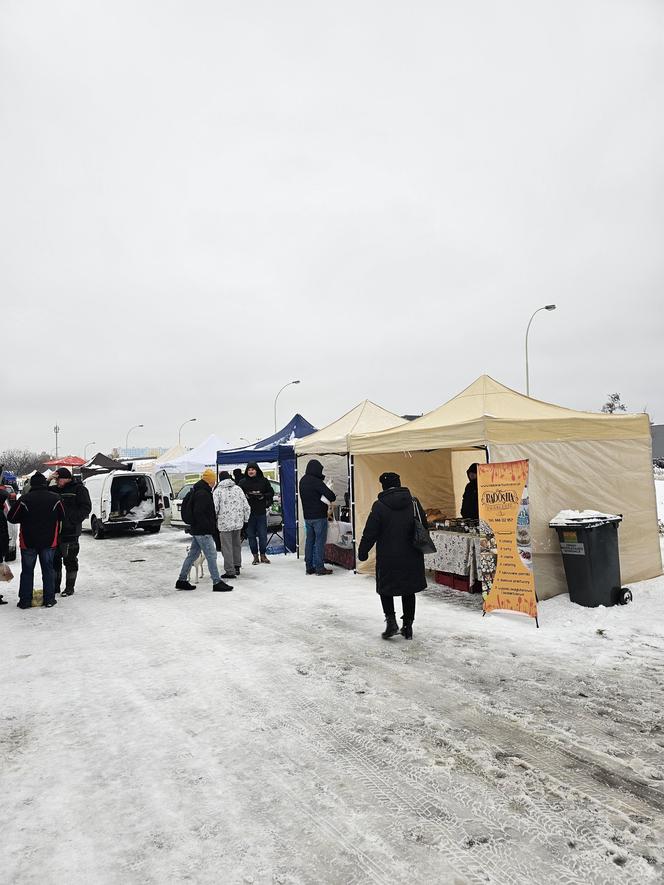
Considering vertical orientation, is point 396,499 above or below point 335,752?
above

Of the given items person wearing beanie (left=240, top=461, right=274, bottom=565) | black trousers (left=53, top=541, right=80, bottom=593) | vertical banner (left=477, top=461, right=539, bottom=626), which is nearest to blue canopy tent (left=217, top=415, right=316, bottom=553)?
person wearing beanie (left=240, top=461, right=274, bottom=565)

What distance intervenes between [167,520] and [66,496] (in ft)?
43.4

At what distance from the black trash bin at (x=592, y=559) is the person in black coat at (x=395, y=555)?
230 cm

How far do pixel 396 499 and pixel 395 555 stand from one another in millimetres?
598

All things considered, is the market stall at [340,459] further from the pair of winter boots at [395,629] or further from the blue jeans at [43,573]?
the blue jeans at [43,573]

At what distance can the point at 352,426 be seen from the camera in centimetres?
1177

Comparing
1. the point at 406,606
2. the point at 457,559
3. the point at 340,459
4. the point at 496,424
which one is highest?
the point at 496,424

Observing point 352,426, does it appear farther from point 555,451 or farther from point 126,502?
point 126,502

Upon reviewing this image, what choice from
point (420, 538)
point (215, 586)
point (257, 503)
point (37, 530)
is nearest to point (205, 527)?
point (215, 586)

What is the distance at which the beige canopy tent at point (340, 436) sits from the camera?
11508mm

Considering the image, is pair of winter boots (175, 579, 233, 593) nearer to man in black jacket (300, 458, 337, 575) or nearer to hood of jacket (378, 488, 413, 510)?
man in black jacket (300, 458, 337, 575)

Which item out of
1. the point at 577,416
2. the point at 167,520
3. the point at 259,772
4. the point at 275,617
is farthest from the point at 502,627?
the point at 167,520

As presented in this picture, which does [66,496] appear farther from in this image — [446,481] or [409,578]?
[446,481]

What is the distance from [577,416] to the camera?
7.95m
